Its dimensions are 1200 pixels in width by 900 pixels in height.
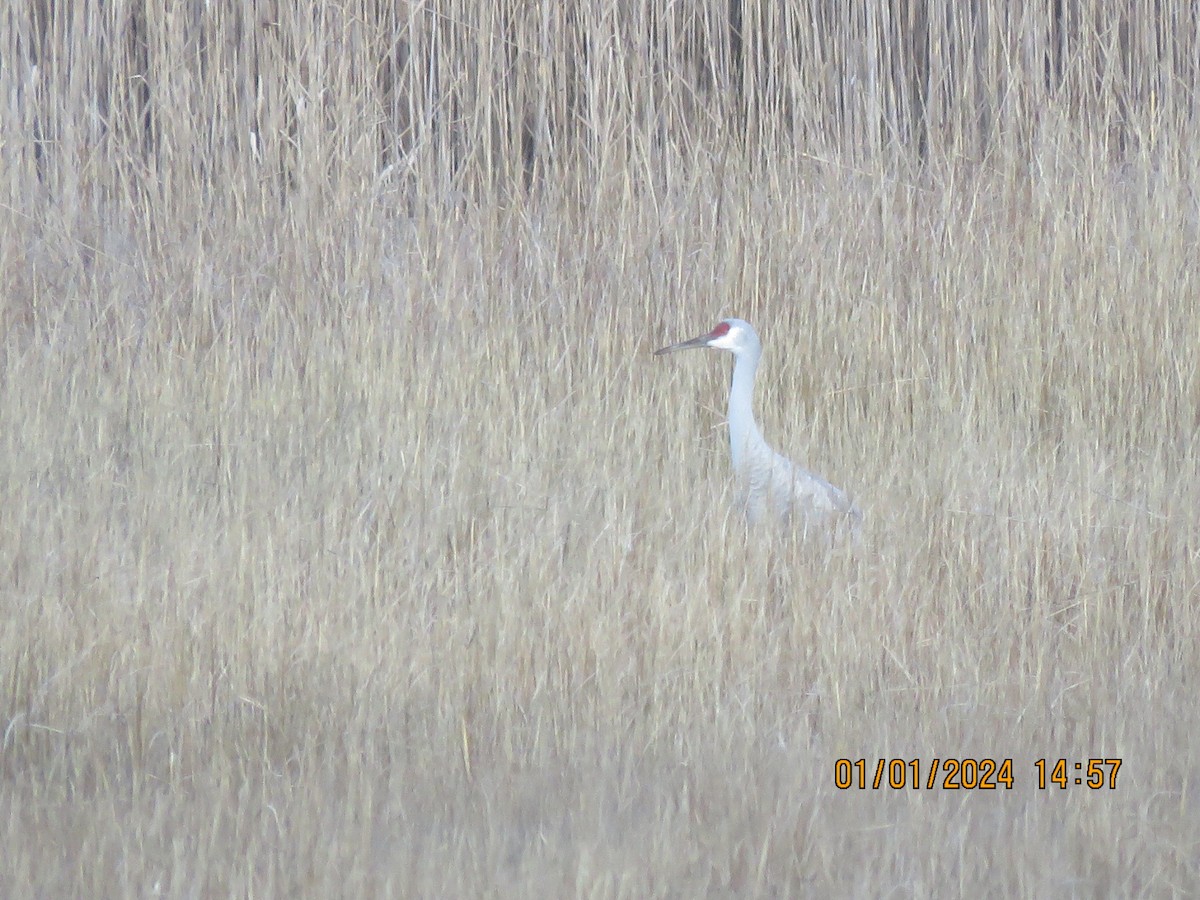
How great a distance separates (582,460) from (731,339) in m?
0.51

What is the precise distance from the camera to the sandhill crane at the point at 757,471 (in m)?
2.69

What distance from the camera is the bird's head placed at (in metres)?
3.09

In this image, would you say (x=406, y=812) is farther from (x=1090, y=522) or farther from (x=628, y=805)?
(x=1090, y=522)

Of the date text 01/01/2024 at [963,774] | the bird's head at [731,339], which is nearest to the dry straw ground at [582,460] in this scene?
the date text 01/01/2024 at [963,774]

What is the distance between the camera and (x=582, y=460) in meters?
2.78

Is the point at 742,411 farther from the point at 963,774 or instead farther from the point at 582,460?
the point at 963,774

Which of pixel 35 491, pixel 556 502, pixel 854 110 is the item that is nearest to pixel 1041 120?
pixel 854 110

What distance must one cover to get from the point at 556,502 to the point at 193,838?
1074mm

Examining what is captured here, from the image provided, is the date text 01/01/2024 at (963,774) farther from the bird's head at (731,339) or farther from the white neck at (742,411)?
the bird's head at (731,339)

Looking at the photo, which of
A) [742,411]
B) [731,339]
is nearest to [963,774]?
[742,411]

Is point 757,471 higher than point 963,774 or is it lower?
higher

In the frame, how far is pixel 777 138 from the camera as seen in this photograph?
3811mm

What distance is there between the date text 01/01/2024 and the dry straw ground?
0.9 inches

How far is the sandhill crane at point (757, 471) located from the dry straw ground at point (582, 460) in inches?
3.1
